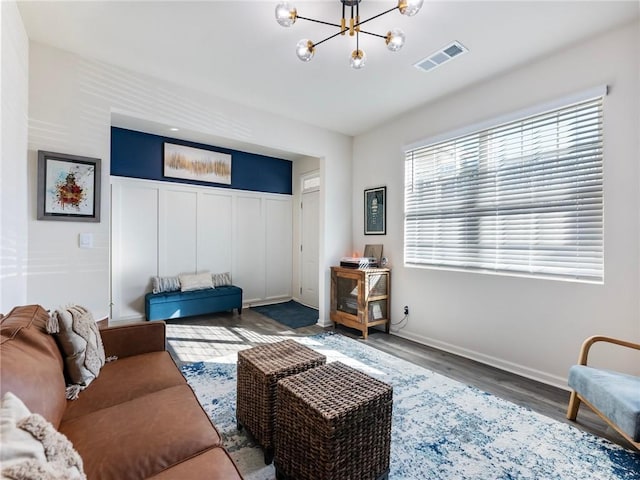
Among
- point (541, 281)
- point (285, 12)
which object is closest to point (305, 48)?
point (285, 12)

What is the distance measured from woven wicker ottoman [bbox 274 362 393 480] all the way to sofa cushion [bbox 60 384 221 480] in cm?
36

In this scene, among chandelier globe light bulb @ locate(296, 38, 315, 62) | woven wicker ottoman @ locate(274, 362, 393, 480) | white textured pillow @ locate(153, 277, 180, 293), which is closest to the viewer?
woven wicker ottoman @ locate(274, 362, 393, 480)

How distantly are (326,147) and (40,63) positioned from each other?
2.90 m

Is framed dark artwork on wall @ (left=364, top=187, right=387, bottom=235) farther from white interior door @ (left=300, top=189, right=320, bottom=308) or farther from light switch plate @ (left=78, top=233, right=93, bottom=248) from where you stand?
light switch plate @ (left=78, top=233, right=93, bottom=248)

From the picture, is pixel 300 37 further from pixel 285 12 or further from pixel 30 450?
pixel 30 450

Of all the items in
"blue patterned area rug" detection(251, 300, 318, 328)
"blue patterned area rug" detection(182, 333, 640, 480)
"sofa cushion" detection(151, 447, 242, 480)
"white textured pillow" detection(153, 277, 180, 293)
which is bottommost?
"blue patterned area rug" detection(182, 333, 640, 480)

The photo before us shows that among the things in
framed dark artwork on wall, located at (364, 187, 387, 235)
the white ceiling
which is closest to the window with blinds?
framed dark artwork on wall, located at (364, 187, 387, 235)

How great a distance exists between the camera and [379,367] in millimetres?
2777

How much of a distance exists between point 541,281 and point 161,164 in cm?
472

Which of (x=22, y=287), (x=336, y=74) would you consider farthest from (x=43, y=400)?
(x=336, y=74)

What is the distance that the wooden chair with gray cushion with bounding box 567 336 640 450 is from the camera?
1.52 metres

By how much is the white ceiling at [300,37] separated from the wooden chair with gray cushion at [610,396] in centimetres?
220

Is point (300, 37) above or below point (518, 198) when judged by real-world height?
above

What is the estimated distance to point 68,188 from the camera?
2.46 metres
